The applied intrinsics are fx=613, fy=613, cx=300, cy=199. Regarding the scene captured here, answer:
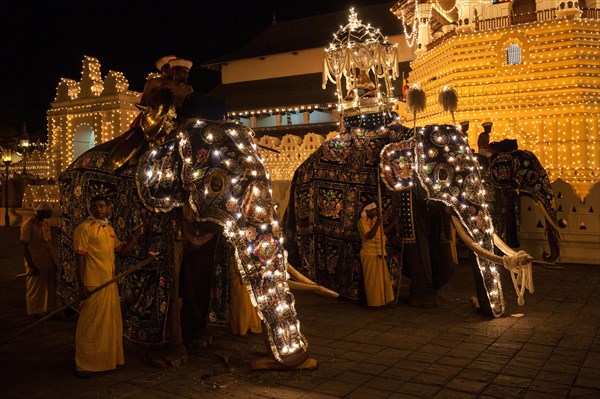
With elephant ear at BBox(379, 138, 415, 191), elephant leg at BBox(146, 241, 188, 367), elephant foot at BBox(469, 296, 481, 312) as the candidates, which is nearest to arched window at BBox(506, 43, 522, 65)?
elephant ear at BBox(379, 138, 415, 191)

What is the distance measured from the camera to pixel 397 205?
786 centimetres

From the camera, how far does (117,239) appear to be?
553 centimetres

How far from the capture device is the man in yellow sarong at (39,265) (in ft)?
24.2

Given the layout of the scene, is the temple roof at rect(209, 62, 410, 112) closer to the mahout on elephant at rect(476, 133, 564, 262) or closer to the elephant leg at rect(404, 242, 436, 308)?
the mahout on elephant at rect(476, 133, 564, 262)

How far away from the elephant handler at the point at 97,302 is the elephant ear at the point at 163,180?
396mm

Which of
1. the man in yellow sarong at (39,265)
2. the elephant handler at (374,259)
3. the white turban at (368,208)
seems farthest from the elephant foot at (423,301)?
the man in yellow sarong at (39,265)

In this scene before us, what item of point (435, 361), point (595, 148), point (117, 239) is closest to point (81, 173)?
point (117, 239)

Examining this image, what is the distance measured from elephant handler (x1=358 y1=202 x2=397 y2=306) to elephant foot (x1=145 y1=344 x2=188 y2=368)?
112 inches

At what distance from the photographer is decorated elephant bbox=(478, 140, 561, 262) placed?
9.94 metres

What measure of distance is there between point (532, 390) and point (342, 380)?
1.42 m

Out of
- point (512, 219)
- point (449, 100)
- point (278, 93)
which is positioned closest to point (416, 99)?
point (449, 100)

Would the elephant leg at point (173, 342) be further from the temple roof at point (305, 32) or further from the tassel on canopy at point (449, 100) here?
the temple roof at point (305, 32)

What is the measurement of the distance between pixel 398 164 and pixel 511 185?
3.61 metres

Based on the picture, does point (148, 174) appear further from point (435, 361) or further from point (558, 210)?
point (558, 210)
